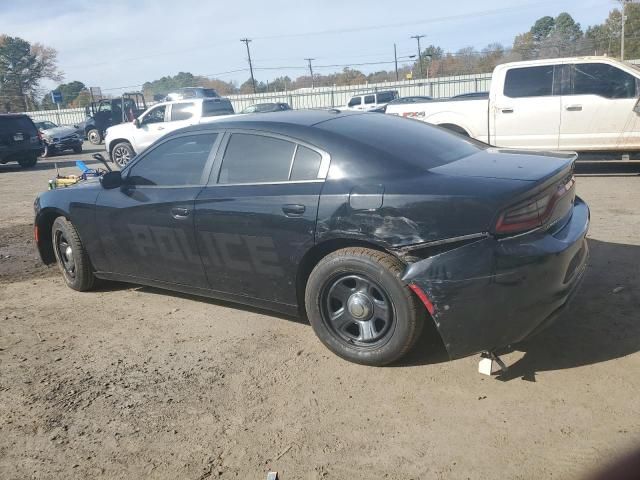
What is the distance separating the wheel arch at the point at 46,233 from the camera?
5.20 metres

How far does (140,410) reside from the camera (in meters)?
3.05

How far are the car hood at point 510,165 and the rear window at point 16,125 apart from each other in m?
16.7

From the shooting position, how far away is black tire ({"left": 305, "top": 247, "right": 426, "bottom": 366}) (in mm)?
3078

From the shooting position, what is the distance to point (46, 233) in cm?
536

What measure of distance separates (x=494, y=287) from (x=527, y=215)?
43cm

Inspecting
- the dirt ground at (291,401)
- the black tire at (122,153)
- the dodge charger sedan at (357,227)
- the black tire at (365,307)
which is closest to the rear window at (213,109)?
the black tire at (122,153)

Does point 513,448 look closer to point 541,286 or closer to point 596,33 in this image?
point 541,286

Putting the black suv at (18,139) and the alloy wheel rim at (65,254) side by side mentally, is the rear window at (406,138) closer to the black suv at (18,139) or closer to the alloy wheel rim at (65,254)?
the alloy wheel rim at (65,254)

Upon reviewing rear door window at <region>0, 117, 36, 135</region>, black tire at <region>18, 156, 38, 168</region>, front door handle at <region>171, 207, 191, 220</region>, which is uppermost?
rear door window at <region>0, 117, 36, 135</region>

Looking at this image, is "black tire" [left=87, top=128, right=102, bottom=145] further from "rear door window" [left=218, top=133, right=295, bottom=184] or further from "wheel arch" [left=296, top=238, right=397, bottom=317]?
"wheel arch" [left=296, top=238, right=397, bottom=317]

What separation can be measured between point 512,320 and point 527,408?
44 cm

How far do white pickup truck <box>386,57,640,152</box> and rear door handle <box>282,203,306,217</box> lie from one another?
6997 mm

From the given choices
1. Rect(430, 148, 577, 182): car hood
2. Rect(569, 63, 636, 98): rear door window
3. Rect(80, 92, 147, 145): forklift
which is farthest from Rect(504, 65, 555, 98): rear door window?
Rect(80, 92, 147, 145): forklift

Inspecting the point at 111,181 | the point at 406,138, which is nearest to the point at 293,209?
the point at 406,138
